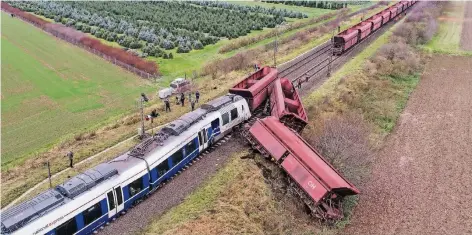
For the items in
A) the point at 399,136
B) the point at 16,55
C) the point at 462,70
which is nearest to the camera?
the point at 399,136

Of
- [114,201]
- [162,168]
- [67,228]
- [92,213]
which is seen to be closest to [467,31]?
[162,168]

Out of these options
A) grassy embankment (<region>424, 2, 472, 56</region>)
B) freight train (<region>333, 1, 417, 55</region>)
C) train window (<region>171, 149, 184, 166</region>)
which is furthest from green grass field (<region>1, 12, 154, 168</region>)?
grassy embankment (<region>424, 2, 472, 56</region>)

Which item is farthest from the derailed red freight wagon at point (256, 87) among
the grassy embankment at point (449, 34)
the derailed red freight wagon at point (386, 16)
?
the derailed red freight wagon at point (386, 16)

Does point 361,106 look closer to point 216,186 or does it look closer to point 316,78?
point 316,78

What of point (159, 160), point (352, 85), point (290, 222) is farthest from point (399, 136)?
point (159, 160)

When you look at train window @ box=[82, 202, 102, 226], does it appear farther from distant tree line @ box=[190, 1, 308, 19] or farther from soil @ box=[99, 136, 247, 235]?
distant tree line @ box=[190, 1, 308, 19]

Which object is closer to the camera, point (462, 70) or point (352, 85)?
point (352, 85)
